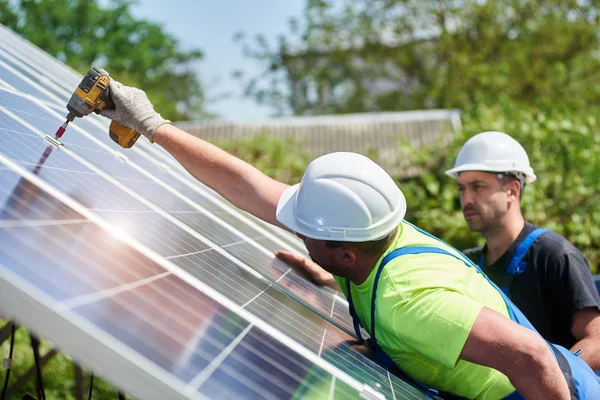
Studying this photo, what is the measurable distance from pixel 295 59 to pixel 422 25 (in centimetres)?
956

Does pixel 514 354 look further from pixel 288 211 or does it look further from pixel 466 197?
pixel 466 197

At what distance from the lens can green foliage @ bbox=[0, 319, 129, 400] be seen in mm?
6289

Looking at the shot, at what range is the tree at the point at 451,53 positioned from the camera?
31.6 meters

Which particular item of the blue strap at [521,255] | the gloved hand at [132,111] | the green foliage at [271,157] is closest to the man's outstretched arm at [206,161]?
the gloved hand at [132,111]

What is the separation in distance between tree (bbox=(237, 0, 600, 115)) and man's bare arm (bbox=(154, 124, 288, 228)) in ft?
87.6

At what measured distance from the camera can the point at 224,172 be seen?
3.50 m

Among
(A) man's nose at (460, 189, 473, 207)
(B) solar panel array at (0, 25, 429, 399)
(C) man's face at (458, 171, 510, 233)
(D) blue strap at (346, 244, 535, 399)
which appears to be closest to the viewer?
(B) solar panel array at (0, 25, 429, 399)

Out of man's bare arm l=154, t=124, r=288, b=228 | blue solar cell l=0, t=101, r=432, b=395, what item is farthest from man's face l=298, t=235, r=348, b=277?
man's bare arm l=154, t=124, r=288, b=228

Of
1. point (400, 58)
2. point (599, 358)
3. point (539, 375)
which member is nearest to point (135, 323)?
point (539, 375)

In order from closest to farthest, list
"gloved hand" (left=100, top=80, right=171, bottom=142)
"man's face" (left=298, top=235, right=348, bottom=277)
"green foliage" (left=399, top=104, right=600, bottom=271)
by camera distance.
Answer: "man's face" (left=298, top=235, right=348, bottom=277)
"gloved hand" (left=100, top=80, right=171, bottom=142)
"green foliage" (left=399, top=104, right=600, bottom=271)

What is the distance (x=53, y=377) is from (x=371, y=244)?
16.0ft

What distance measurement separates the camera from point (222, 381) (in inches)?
73.0

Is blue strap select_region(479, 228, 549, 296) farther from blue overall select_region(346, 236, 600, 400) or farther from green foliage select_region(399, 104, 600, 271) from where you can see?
green foliage select_region(399, 104, 600, 271)

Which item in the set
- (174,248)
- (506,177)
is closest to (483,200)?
(506,177)
